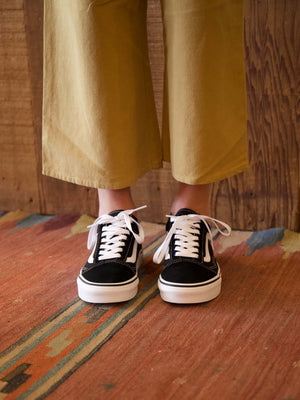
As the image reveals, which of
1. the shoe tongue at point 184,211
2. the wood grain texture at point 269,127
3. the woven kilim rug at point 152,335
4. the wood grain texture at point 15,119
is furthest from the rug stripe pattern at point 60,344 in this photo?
the wood grain texture at point 15,119

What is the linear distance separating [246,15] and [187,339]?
0.71 metres

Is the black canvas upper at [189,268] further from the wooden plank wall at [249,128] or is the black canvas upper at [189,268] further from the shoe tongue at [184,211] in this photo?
the wooden plank wall at [249,128]

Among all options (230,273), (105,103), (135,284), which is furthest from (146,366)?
(105,103)

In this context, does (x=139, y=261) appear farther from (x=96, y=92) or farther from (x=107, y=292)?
(x=96, y=92)

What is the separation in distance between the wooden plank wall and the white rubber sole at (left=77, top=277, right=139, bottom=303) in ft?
1.39

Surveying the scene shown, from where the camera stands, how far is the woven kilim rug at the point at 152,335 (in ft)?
2.08

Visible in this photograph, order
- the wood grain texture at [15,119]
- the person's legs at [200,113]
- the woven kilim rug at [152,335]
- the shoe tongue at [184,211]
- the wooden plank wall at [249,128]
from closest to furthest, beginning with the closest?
the woven kilim rug at [152,335], the person's legs at [200,113], the shoe tongue at [184,211], the wooden plank wall at [249,128], the wood grain texture at [15,119]

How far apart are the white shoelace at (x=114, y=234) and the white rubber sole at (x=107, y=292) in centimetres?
6

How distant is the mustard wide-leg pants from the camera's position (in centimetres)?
82

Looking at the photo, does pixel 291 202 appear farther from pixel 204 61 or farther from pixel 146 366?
pixel 146 366

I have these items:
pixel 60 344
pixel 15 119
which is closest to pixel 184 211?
pixel 60 344

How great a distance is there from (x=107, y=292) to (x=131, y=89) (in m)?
0.37

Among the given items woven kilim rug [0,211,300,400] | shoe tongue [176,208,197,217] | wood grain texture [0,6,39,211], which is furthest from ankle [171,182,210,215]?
wood grain texture [0,6,39,211]

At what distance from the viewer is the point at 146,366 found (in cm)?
68
